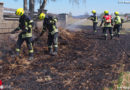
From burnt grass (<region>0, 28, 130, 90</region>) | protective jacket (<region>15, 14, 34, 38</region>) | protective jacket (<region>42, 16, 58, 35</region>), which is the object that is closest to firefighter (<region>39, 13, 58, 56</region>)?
protective jacket (<region>42, 16, 58, 35</region>)

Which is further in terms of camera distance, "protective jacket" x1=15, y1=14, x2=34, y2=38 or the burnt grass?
"protective jacket" x1=15, y1=14, x2=34, y2=38

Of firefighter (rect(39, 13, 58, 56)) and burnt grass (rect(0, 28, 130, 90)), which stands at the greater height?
firefighter (rect(39, 13, 58, 56))

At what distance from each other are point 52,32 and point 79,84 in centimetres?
331

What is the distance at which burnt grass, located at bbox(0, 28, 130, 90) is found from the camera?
13.4 ft

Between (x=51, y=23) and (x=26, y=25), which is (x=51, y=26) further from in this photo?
(x=26, y=25)

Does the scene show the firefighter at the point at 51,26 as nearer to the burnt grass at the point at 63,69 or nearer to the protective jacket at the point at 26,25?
the burnt grass at the point at 63,69

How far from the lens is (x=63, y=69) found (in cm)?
519

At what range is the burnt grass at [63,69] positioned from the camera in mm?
4092

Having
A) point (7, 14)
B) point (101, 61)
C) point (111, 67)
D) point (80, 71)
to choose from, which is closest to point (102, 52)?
point (101, 61)

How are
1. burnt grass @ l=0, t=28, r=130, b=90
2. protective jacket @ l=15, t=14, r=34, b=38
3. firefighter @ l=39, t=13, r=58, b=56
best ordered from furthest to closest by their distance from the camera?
1. firefighter @ l=39, t=13, r=58, b=56
2. protective jacket @ l=15, t=14, r=34, b=38
3. burnt grass @ l=0, t=28, r=130, b=90

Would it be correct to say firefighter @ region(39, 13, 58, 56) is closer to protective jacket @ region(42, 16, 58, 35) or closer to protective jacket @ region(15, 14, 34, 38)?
protective jacket @ region(42, 16, 58, 35)

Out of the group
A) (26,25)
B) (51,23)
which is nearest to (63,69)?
(26,25)

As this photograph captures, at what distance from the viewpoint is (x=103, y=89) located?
12.5 ft

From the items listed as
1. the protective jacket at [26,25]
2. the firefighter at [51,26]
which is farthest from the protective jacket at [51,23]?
the protective jacket at [26,25]
